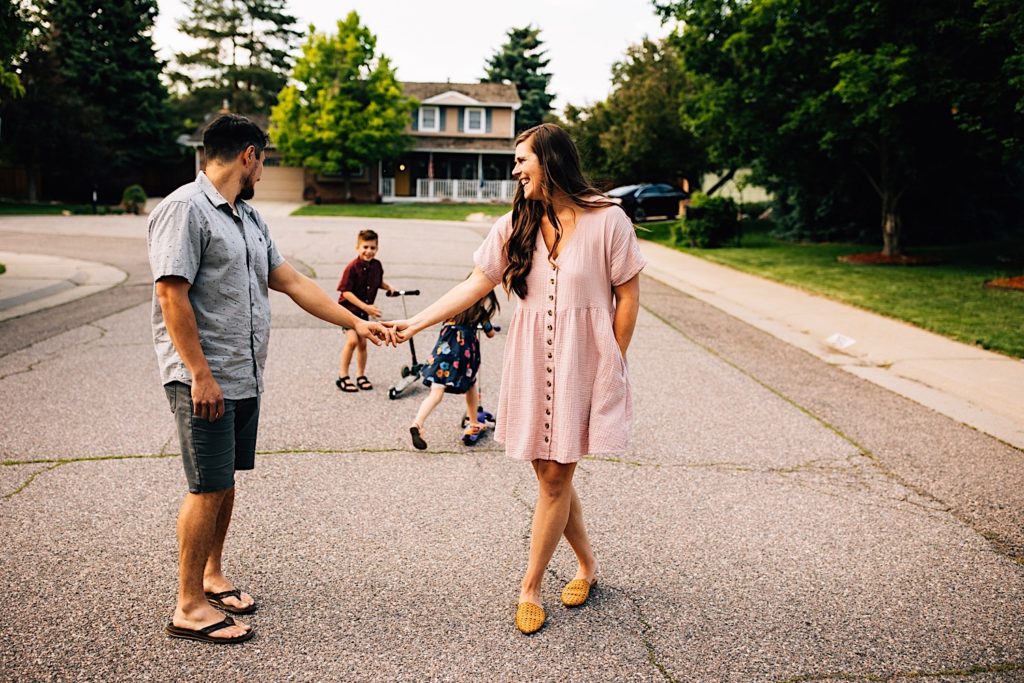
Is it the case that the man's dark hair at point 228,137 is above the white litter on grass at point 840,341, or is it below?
above

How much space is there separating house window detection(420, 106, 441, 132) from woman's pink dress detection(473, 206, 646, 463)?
4683cm

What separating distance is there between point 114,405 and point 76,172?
118ft

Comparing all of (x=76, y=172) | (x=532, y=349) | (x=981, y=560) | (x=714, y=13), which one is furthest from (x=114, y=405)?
(x=76, y=172)

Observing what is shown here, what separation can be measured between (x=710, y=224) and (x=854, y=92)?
8.16 metres

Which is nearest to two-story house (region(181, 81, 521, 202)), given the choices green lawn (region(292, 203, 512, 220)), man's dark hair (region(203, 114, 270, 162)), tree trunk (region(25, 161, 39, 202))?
green lawn (region(292, 203, 512, 220))

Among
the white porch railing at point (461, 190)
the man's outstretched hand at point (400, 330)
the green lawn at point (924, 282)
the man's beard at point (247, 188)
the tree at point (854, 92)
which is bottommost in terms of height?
the green lawn at point (924, 282)

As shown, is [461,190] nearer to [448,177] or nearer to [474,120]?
[448,177]

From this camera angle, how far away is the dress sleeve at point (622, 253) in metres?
3.45

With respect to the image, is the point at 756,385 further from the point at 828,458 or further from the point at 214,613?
the point at 214,613

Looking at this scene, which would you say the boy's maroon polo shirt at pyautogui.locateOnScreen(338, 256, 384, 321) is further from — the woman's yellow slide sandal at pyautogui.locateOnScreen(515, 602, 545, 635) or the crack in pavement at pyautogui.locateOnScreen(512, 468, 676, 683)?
the woman's yellow slide sandal at pyautogui.locateOnScreen(515, 602, 545, 635)

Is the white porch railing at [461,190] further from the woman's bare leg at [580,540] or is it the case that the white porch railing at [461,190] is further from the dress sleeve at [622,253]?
the dress sleeve at [622,253]

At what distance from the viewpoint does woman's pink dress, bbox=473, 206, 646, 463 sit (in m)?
3.44

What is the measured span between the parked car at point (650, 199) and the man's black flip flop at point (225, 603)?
28028 millimetres

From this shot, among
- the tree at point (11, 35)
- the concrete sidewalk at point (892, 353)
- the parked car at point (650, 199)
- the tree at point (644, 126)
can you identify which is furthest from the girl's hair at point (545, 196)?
the parked car at point (650, 199)
